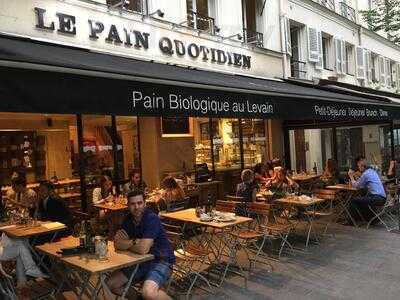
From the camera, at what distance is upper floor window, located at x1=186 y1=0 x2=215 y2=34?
1119 centimetres

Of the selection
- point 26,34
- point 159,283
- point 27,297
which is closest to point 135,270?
point 159,283

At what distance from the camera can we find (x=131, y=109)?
15.8 ft

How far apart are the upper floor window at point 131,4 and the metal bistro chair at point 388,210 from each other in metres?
6.30

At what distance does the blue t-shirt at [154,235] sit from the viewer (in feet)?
16.2

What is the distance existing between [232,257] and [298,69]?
393 inches

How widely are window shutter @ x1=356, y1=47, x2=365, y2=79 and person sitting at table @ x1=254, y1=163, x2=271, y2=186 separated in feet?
28.4

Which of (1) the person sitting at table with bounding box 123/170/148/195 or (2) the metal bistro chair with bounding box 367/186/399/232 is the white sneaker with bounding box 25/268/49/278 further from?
(2) the metal bistro chair with bounding box 367/186/399/232

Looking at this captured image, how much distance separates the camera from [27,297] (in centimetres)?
496

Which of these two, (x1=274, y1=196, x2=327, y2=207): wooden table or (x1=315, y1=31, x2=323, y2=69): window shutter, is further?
(x1=315, y1=31, x2=323, y2=69): window shutter

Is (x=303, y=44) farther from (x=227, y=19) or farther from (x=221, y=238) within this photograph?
(x=221, y=238)

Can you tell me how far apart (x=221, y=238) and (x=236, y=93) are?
2246 mm

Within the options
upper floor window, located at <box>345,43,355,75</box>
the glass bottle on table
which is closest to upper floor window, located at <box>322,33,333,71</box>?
upper floor window, located at <box>345,43,355,75</box>

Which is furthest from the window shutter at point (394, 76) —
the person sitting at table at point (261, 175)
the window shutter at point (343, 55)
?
the person sitting at table at point (261, 175)

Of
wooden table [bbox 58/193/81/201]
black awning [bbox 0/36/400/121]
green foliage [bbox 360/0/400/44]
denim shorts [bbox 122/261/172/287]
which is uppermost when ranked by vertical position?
green foliage [bbox 360/0/400/44]
